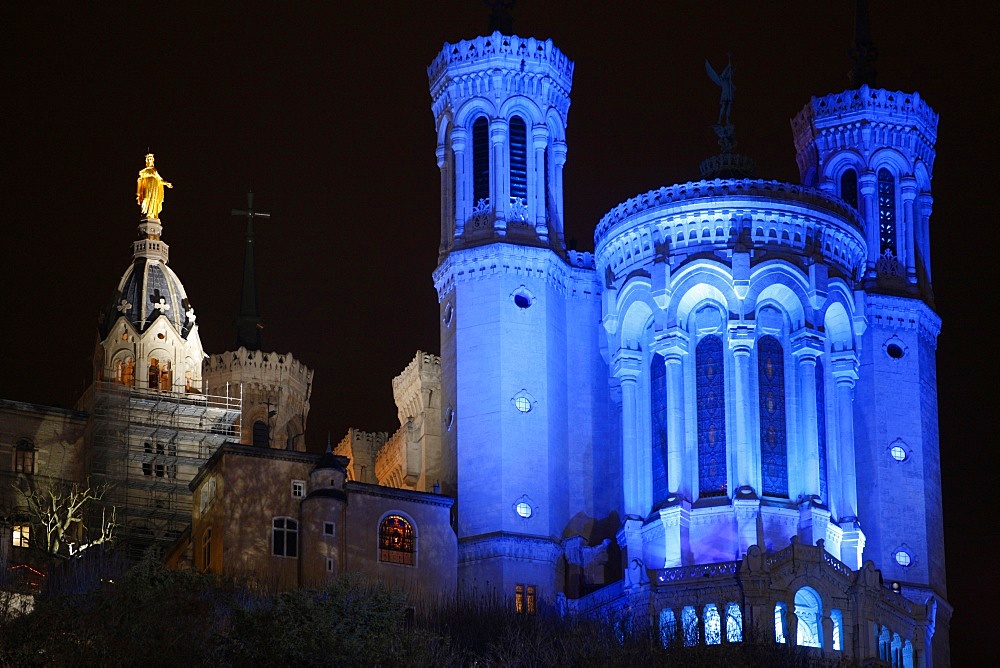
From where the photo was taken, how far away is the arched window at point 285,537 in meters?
91.7

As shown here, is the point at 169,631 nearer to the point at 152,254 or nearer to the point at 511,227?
the point at 511,227

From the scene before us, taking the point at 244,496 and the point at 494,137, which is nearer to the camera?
the point at 244,496

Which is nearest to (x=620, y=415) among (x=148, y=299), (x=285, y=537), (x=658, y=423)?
(x=658, y=423)

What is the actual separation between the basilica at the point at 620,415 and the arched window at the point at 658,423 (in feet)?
0.37

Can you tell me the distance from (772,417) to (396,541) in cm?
1605

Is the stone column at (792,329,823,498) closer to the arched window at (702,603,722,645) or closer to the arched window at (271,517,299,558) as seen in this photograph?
the arched window at (702,603,722,645)

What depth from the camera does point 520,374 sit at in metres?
99.3

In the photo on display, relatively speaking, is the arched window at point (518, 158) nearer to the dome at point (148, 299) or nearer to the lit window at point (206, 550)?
the dome at point (148, 299)

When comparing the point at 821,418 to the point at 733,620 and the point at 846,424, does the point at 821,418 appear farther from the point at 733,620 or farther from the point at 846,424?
the point at 733,620

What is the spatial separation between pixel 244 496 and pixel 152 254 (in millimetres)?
22049

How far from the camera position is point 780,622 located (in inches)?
3580

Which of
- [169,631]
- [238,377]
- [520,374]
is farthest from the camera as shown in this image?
[238,377]

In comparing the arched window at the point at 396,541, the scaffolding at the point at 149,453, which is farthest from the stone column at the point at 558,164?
the scaffolding at the point at 149,453

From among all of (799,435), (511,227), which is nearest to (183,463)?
(511,227)
